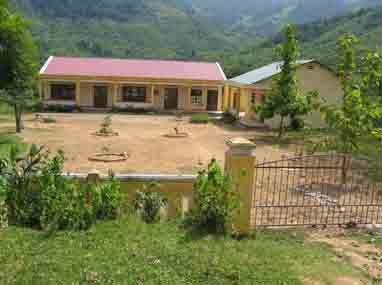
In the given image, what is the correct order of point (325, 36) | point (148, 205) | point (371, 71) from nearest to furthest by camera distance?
point (148, 205) < point (371, 71) < point (325, 36)

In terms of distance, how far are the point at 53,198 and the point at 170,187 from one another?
1872 millimetres

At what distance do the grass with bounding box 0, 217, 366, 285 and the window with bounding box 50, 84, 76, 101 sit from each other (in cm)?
2853

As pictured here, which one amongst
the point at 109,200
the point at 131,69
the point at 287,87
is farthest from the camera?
the point at 131,69

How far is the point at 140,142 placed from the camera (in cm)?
1869

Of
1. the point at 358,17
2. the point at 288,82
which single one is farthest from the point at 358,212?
the point at 358,17

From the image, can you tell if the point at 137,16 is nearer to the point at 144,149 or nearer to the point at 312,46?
the point at 312,46

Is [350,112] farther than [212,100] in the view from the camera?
No

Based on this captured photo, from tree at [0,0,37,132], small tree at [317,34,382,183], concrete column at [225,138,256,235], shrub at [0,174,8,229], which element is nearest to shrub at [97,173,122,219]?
shrub at [0,174,8,229]

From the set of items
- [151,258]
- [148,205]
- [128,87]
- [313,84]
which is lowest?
[151,258]

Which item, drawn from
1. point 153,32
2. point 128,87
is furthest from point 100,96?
point 153,32

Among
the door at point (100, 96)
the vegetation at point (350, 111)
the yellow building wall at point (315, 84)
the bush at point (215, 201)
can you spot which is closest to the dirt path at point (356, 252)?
the bush at point (215, 201)

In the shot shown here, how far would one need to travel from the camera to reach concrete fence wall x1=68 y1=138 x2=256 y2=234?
630 centimetres

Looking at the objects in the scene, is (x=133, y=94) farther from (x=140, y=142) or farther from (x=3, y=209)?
(x=3, y=209)

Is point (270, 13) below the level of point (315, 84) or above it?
above
